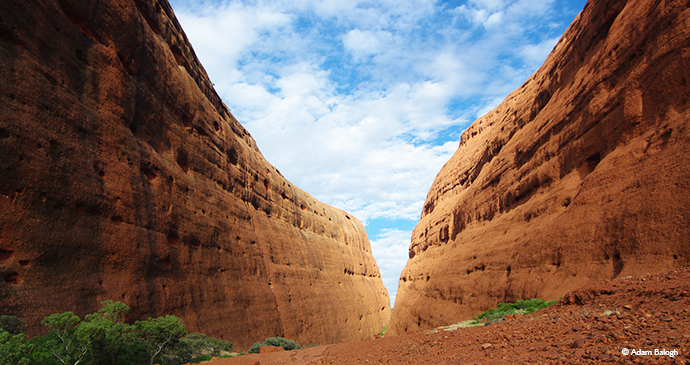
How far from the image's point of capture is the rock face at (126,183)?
8.73 m

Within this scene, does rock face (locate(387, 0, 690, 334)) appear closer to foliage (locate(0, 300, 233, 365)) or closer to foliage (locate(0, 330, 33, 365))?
foliage (locate(0, 300, 233, 365))

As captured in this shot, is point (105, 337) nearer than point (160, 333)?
Yes

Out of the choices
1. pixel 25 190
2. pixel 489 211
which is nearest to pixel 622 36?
pixel 489 211

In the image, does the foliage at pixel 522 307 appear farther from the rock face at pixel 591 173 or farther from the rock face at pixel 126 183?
the rock face at pixel 126 183

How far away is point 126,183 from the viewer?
1198 cm

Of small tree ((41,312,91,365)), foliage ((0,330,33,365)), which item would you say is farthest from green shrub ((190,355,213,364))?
foliage ((0,330,33,365))

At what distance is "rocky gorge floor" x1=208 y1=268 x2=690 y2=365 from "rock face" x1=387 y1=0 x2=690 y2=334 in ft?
7.16

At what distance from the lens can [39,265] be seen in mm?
8586

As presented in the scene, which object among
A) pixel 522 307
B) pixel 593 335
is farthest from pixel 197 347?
pixel 593 335

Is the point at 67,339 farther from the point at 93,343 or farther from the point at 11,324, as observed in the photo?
the point at 11,324

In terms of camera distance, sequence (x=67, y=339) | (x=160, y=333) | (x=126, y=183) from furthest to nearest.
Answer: (x=126, y=183)
(x=160, y=333)
(x=67, y=339)

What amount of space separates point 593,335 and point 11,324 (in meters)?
10.7

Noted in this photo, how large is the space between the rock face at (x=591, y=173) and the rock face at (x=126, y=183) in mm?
11071

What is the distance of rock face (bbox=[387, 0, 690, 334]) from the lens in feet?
27.3
